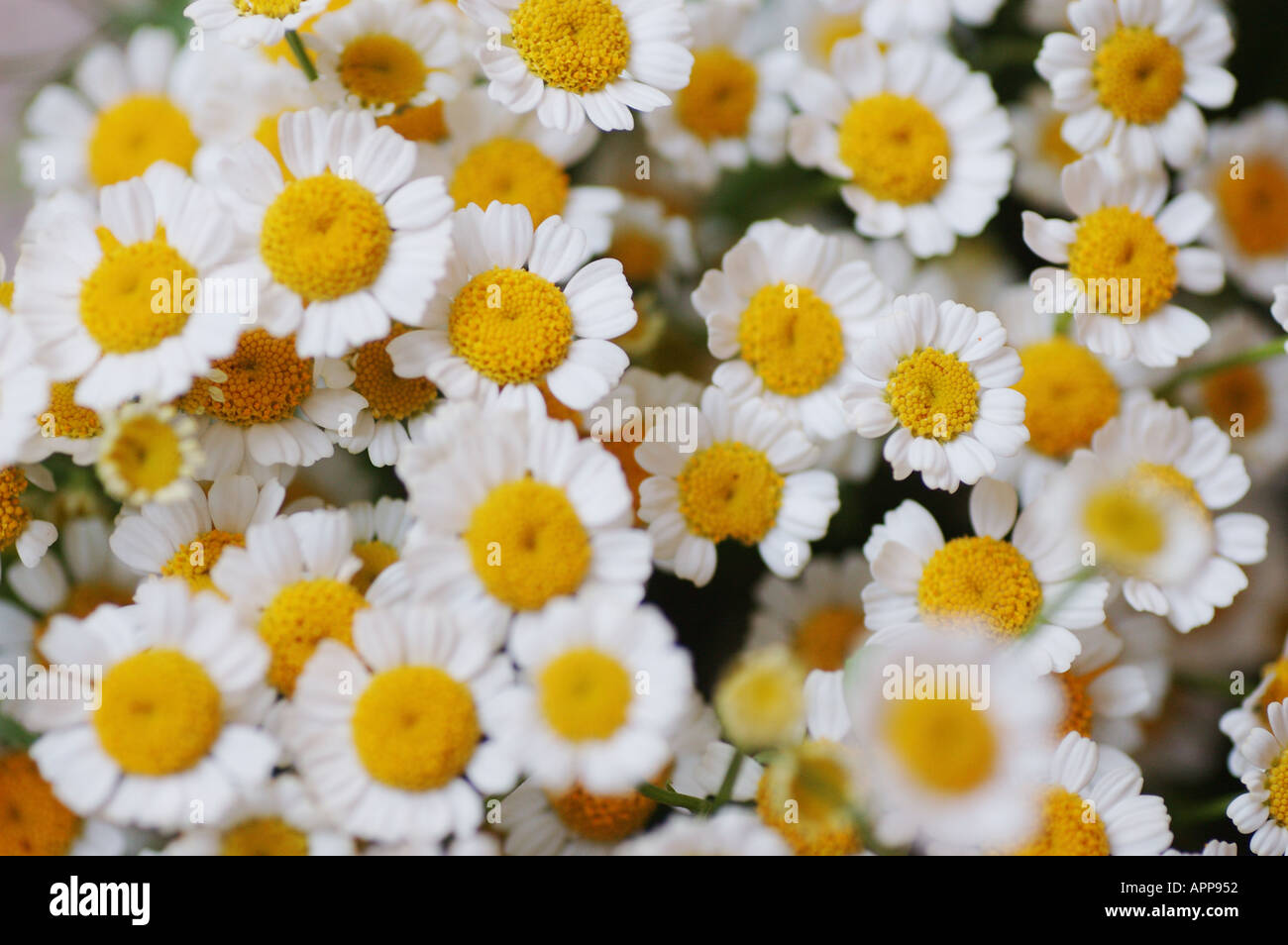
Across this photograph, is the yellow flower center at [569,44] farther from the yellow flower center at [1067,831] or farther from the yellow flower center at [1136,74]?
the yellow flower center at [1067,831]

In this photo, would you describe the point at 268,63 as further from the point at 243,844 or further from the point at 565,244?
the point at 243,844

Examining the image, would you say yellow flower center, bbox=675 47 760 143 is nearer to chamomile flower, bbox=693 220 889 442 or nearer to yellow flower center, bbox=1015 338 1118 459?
chamomile flower, bbox=693 220 889 442

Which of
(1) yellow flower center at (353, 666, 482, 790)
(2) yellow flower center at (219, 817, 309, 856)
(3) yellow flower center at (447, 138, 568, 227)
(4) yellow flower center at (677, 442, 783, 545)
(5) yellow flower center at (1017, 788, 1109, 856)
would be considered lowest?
(5) yellow flower center at (1017, 788, 1109, 856)

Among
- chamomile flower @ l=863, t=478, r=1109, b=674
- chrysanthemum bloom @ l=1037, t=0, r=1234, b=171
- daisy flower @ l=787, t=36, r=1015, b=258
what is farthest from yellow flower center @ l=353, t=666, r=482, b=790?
chrysanthemum bloom @ l=1037, t=0, r=1234, b=171

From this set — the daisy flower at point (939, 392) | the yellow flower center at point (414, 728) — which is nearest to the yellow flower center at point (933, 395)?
the daisy flower at point (939, 392)

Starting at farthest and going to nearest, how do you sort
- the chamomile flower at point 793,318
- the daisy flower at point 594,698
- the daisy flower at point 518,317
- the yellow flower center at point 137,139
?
the yellow flower center at point 137,139
the chamomile flower at point 793,318
the daisy flower at point 518,317
the daisy flower at point 594,698
